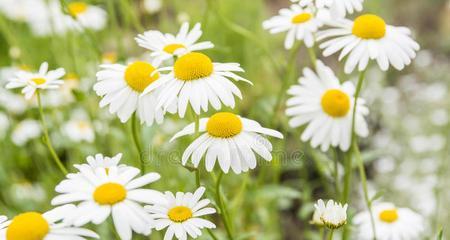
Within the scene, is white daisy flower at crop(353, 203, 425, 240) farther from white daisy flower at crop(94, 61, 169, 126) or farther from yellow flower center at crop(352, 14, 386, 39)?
white daisy flower at crop(94, 61, 169, 126)

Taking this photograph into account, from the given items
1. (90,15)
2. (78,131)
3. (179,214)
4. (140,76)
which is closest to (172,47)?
(140,76)

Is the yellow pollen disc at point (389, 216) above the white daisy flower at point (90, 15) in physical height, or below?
below

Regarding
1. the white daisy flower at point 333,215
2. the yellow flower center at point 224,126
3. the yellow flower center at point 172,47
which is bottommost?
the white daisy flower at point 333,215

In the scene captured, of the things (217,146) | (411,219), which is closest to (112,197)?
(217,146)

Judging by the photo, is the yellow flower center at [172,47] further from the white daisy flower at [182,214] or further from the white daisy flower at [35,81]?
the white daisy flower at [182,214]

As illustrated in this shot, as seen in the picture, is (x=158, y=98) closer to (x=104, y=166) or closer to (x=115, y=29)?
(x=104, y=166)

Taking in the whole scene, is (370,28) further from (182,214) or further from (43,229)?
(43,229)

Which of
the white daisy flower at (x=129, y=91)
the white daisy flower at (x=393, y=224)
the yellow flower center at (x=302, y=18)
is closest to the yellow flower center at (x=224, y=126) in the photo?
the white daisy flower at (x=129, y=91)
